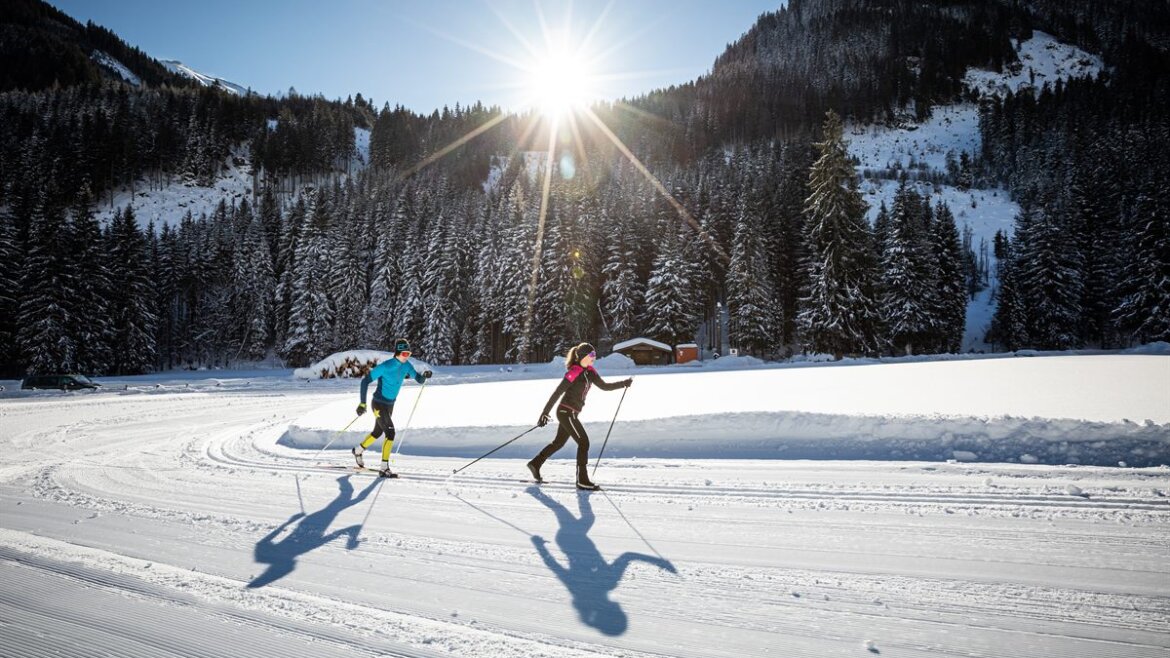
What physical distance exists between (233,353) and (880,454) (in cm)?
6451

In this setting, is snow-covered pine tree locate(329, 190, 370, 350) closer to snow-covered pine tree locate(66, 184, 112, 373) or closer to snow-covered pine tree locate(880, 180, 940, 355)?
snow-covered pine tree locate(66, 184, 112, 373)

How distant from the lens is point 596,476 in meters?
7.20

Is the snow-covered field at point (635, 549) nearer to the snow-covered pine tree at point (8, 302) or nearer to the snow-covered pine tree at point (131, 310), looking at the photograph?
the snow-covered pine tree at point (8, 302)

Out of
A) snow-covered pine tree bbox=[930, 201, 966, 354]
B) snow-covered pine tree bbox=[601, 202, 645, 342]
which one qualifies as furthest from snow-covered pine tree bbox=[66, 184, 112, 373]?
snow-covered pine tree bbox=[930, 201, 966, 354]

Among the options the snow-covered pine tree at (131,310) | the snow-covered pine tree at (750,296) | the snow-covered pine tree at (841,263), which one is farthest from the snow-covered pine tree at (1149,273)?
the snow-covered pine tree at (131,310)

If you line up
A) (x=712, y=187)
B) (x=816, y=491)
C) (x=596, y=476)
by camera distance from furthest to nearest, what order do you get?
(x=712, y=187) < (x=596, y=476) < (x=816, y=491)

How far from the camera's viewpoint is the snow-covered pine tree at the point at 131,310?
43.3 metres

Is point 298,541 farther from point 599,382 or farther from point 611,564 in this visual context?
point 599,382

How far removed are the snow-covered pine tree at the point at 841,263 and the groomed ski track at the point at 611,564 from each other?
85.8 feet

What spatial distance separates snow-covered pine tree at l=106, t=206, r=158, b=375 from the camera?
43.3 meters

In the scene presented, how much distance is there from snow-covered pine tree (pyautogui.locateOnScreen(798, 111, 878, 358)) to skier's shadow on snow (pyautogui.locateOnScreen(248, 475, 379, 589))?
2992 cm

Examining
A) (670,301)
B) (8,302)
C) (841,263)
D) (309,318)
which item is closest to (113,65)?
(8,302)

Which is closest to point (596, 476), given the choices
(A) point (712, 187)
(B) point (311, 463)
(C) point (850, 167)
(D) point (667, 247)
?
(B) point (311, 463)

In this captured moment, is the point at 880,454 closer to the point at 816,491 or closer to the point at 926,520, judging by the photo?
the point at 816,491
